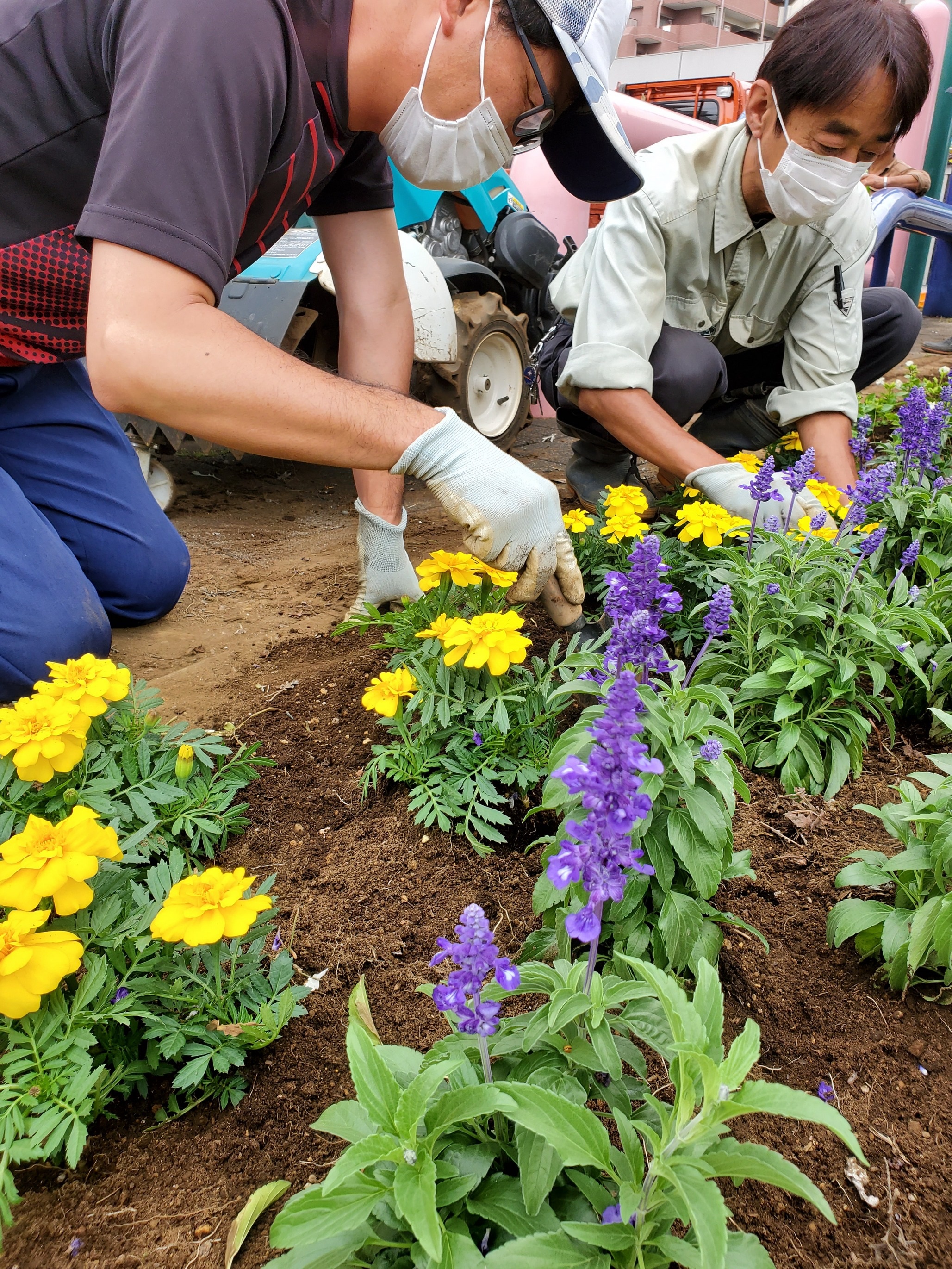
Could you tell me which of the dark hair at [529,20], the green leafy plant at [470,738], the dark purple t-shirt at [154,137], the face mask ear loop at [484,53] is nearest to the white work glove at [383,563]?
the green leafy plant at [470,738]

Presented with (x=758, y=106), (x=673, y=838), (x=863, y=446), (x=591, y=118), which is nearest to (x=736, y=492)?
(x=863, y=446)

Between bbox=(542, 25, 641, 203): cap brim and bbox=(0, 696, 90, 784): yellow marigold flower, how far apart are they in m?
1.77

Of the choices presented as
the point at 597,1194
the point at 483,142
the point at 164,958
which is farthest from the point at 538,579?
the point at 597,1194

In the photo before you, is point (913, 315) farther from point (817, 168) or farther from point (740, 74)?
point (740, 74)

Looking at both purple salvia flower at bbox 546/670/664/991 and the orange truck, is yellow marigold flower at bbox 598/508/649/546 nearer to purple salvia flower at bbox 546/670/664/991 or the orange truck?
purple salvia flower at bbox 546/670/664/991

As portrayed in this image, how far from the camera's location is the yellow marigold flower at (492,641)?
1.76 metres

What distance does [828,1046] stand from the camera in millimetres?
1450

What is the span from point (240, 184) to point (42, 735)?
1.19m

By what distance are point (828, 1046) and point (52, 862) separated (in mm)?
1332

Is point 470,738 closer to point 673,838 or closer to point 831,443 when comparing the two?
point 673,838

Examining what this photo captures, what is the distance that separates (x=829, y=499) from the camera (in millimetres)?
2535

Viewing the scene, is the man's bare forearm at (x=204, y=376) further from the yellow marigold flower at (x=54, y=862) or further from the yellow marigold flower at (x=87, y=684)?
the yellow marigold flower at (x=54, y=862)

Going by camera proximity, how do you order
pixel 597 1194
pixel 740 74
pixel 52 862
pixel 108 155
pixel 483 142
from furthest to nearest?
1. pixel 740 74
2. pixel 483 142
3. pixel 108 155
4. pixel 52 862
5. pixel 597 1194

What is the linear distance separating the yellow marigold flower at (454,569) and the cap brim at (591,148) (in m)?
1.08
